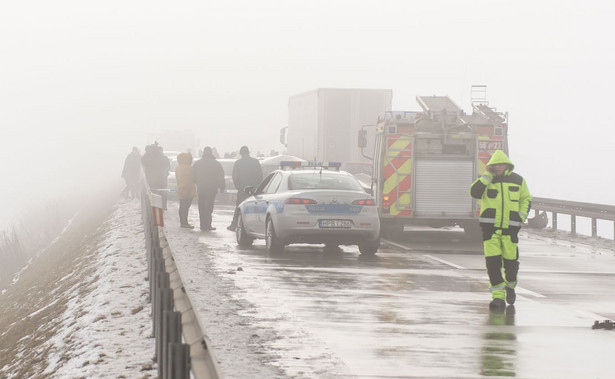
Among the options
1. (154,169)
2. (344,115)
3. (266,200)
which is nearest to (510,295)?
(266,200)

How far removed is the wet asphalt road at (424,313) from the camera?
360 inches

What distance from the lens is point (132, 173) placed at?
133 feet

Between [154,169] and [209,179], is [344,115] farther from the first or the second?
[209,179]

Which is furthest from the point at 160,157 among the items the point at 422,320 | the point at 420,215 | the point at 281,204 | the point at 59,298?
the point at 422,320

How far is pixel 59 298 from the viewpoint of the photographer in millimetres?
16328

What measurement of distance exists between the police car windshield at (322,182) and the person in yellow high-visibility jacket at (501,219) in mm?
6723

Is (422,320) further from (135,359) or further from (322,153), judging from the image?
(322,153)

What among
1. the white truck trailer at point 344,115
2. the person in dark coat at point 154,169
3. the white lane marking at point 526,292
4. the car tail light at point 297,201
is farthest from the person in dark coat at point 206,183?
the white truck trailer at point 344,115

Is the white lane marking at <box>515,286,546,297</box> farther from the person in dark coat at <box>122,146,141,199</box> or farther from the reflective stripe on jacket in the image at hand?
the person in dark coat at <box>122,146,141,199</box>

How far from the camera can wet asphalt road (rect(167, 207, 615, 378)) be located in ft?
30.0

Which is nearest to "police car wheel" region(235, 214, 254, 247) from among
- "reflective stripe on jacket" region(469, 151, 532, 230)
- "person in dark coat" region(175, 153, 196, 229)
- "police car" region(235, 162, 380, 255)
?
"police car" region(235, 162, 380, 255)

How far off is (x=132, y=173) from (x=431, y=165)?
19.3 m

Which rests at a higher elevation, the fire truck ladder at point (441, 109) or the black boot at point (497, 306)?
the fire truck ladder at point (441, 109)

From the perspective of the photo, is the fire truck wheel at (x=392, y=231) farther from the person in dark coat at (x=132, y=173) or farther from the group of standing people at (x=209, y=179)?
the person in dark coat at (x=132, y=173)
